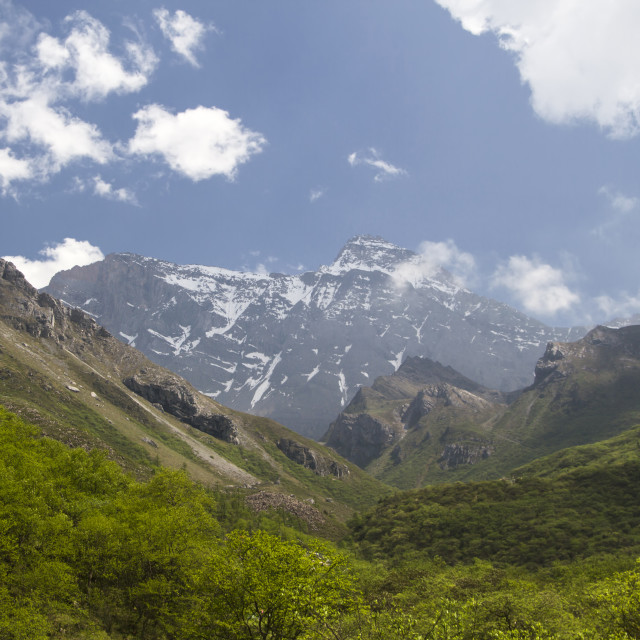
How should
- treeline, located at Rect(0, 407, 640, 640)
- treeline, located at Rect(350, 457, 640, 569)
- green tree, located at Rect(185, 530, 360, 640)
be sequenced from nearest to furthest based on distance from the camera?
green tree, located at Rect(185, 530, 360, 640)
treeline, located at Rect(0, 407, 640, 640)
treeline, located at Rect(350, 457, 640, 569)

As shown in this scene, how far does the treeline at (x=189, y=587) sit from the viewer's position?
125 feet

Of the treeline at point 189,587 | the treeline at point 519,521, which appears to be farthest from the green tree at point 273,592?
the treeline at point 519,521

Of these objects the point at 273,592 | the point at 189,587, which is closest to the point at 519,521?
the point at 189,587

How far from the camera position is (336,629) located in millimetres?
39844

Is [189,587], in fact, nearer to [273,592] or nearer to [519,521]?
[273,592]

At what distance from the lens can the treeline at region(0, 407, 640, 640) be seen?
38031 mm

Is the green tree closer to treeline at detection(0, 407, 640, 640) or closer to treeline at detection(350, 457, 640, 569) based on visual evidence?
treeline at detection(0, 407, 640, 640)

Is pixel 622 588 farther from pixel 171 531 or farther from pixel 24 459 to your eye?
pixel 24 459

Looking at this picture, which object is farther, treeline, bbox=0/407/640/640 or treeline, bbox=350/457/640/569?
treeline, bbox=350/457/640/569

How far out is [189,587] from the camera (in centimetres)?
5000

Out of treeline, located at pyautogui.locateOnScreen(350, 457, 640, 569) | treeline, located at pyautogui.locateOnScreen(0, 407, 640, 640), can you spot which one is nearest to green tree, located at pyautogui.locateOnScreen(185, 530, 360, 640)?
treeline, located at pyautogui.locateOnScreen(0, 407, 640, 640)

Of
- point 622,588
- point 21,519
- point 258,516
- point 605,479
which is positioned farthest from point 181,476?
point 605,479

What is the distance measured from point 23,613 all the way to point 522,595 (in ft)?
153

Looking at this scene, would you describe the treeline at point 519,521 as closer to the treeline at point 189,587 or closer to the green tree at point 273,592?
the treeline at point 189,587
